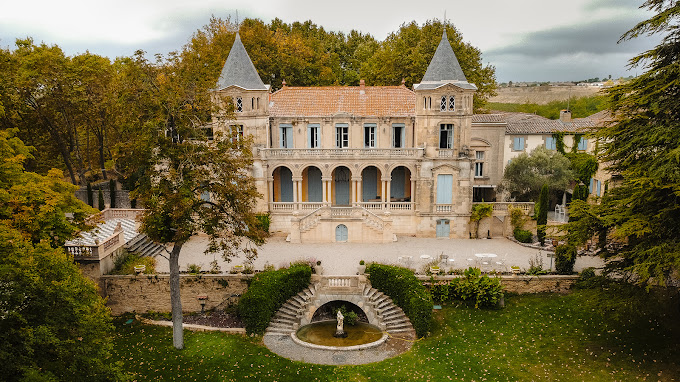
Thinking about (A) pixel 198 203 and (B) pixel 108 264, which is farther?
(B) pixel 108 264

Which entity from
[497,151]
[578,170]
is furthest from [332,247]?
[578,170]

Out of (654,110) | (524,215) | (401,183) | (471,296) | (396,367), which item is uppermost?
(654,110)

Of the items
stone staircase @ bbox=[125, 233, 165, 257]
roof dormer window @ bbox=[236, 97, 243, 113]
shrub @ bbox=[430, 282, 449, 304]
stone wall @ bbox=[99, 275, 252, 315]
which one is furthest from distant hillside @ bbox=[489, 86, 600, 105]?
stone wall @ bbox=[99, 275, 252, 315]

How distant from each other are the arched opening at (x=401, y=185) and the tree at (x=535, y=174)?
9204mm

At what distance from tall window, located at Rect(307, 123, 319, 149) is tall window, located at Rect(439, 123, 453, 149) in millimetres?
9904

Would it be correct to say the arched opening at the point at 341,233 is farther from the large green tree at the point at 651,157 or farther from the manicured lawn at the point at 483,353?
the large green tree at the point at 651,157

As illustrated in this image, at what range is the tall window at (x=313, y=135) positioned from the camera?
124ft

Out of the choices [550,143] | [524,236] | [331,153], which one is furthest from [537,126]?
[331,153]

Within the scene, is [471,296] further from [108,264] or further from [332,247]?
[108,264]

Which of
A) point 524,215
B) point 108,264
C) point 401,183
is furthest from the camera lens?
point 401,183

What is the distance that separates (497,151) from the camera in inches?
1734

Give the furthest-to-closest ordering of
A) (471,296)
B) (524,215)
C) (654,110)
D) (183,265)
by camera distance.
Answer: (524,215) < (183,265) < (471,296) < (654,110)

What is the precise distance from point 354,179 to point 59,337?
25696 millimetres

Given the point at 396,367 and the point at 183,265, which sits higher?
the point at 183,265
